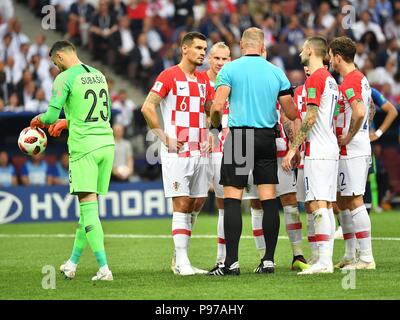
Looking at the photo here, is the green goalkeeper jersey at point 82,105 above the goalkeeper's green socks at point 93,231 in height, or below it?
above

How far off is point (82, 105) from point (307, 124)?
2.34 meters

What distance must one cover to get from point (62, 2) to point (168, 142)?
1504cm

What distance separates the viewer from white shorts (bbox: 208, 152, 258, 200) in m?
11.8

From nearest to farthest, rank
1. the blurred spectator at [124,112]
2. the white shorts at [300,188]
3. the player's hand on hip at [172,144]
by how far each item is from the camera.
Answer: the player's hand on hip at [172,144], the white shorts at [300,188], the blurred spectator at [124,112]

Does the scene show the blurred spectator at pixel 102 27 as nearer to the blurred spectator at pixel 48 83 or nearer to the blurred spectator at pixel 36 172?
the blurred spectator at pixel 48 83

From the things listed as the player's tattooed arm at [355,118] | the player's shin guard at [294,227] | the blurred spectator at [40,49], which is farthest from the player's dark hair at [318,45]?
the blurred spectator at [40,49]

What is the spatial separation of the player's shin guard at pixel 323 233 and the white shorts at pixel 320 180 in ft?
0.53

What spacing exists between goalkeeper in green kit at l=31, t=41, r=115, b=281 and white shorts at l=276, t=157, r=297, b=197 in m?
1.98

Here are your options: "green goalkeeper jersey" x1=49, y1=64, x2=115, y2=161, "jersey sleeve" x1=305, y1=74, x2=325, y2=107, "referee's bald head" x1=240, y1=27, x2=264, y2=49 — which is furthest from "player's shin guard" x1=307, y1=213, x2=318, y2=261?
"green goalkeeper jersey" x1=49, y1=64, x2=115, y2=161

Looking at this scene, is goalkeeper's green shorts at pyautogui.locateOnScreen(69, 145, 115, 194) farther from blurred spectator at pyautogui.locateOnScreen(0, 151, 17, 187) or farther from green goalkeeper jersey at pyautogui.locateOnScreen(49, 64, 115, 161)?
blurred spectator at pyautogui.locateOnScreen(0, 151, 17, 187)

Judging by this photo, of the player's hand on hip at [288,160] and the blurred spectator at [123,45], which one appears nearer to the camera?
the player's hand on hip at [288,160]

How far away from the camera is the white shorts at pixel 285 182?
11.7 metres

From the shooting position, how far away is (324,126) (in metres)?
11.0

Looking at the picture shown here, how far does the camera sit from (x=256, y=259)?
42.0 ft
